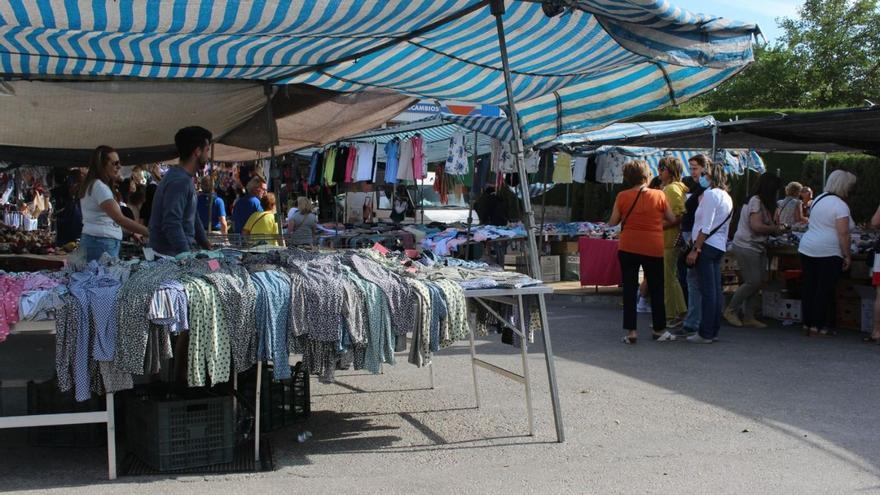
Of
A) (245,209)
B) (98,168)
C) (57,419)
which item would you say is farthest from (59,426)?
(245,209)

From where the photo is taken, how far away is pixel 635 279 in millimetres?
9117

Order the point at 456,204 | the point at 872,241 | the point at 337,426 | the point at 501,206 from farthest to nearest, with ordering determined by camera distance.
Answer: the point at 456,204
the point at 501,206
the point at 872,241
the point at 337,426

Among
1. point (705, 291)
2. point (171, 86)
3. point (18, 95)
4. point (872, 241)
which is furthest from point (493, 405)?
point (872, 241)

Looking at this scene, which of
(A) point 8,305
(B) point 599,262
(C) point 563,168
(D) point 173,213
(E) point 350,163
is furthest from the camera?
(C) point 563,168

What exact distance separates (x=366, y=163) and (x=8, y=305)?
37.7ft

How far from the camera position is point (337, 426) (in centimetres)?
621

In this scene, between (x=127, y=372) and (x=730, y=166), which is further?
(x=730, y=166)

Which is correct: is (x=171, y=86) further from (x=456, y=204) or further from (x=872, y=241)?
(x=456, y=204)

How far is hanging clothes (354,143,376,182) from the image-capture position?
1590 cm

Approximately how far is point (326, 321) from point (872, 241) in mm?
8082

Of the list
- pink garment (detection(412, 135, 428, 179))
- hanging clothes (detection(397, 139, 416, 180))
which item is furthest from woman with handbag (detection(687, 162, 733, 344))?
hanging clothes (detection(397, 139, 416, 180))

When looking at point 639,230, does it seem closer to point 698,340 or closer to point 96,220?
point 698,340

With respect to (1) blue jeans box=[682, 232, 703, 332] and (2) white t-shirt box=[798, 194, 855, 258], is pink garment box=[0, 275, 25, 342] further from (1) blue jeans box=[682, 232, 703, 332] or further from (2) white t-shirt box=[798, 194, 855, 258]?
(2) white t-shirt box=[798, 194, 855, 258]

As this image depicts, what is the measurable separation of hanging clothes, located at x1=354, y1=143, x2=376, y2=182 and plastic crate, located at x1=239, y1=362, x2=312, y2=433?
984 centimetres
